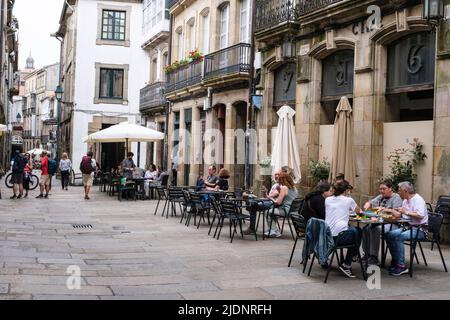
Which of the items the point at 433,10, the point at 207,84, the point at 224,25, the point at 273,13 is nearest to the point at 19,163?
the point at 207,84

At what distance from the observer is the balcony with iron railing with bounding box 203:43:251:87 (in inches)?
762

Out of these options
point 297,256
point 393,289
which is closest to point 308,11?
point 297,256

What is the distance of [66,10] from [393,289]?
38.1 m

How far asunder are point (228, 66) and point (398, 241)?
43.2 ft

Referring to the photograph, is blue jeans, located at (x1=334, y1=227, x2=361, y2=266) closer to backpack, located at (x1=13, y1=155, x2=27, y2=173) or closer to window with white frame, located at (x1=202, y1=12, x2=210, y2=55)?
backpack, located at (x1=13, y1=155, x2=27, y2=173)

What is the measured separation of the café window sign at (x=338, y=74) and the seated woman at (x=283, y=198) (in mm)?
4048

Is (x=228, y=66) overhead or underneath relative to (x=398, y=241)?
overhead

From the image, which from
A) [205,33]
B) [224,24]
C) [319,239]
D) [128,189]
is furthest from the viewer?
[205,33]

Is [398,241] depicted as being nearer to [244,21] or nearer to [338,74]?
[338,74]

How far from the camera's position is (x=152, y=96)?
3212cm

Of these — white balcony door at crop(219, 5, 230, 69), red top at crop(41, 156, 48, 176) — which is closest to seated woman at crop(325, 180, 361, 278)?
red top at crop(41, 156, 48, 176)

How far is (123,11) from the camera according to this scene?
118 feet
